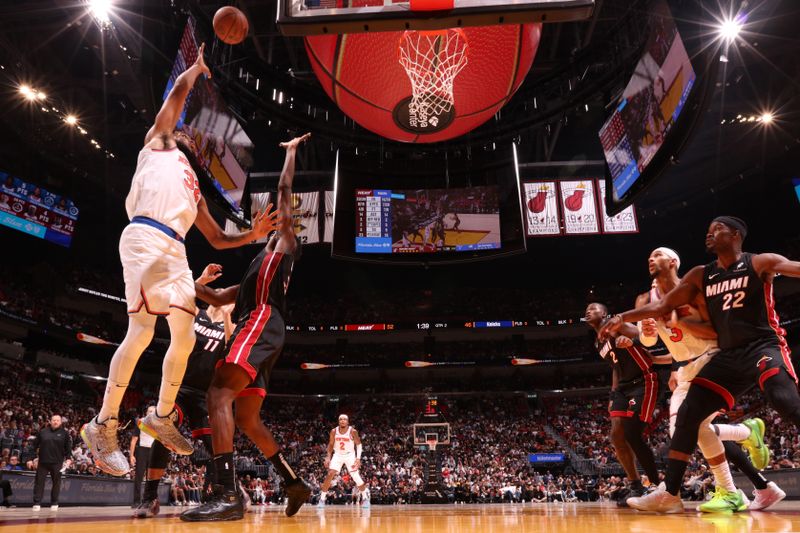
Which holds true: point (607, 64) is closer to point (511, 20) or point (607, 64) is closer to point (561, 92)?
point (561, 92)

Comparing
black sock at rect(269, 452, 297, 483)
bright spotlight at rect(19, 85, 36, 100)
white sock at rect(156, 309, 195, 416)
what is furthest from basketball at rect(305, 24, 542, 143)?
bright spotlight at rect(19, 85, 36, 100)

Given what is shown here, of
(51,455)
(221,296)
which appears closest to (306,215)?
(51,455)

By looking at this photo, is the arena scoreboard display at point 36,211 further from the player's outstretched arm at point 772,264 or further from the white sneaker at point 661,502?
the player's outstretched arm at point 772,264

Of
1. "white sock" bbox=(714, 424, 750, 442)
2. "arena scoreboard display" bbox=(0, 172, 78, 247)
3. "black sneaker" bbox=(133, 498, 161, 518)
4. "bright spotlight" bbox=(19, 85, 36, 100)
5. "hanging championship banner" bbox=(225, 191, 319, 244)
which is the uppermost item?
"bright spotlight" bbox=(19, 85, 36, 100)

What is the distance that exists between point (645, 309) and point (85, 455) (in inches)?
568

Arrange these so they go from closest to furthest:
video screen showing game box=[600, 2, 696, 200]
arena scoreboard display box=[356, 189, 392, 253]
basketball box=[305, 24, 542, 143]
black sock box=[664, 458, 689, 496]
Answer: black sock box=[664, 458, 689, 496] < basketball box=[305, 24, 542, 143] < video screen showing game box=[600, 2, 696, 200] < arena scoreboard display box=[356, 189, 392, 253]

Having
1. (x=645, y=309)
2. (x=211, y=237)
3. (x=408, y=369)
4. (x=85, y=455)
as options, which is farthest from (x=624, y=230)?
(x=408, y=369)

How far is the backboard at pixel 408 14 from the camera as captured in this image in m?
3.75

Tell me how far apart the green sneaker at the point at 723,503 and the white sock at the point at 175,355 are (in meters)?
3.37

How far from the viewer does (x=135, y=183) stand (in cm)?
300

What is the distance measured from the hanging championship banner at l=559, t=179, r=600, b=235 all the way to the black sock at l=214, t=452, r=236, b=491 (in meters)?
11.9

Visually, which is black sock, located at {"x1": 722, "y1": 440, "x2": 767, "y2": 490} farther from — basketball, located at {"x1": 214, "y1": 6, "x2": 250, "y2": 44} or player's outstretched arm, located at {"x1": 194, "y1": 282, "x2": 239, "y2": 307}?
basketball, located at {"x1": 214, "y1": 6, "x2": 250, "y2": 44}

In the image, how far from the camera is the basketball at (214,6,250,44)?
13.2ft

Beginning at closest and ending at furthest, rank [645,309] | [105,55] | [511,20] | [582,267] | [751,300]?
[751,300]
[645,309]
[511,20]
[105,55]
[582,267]
